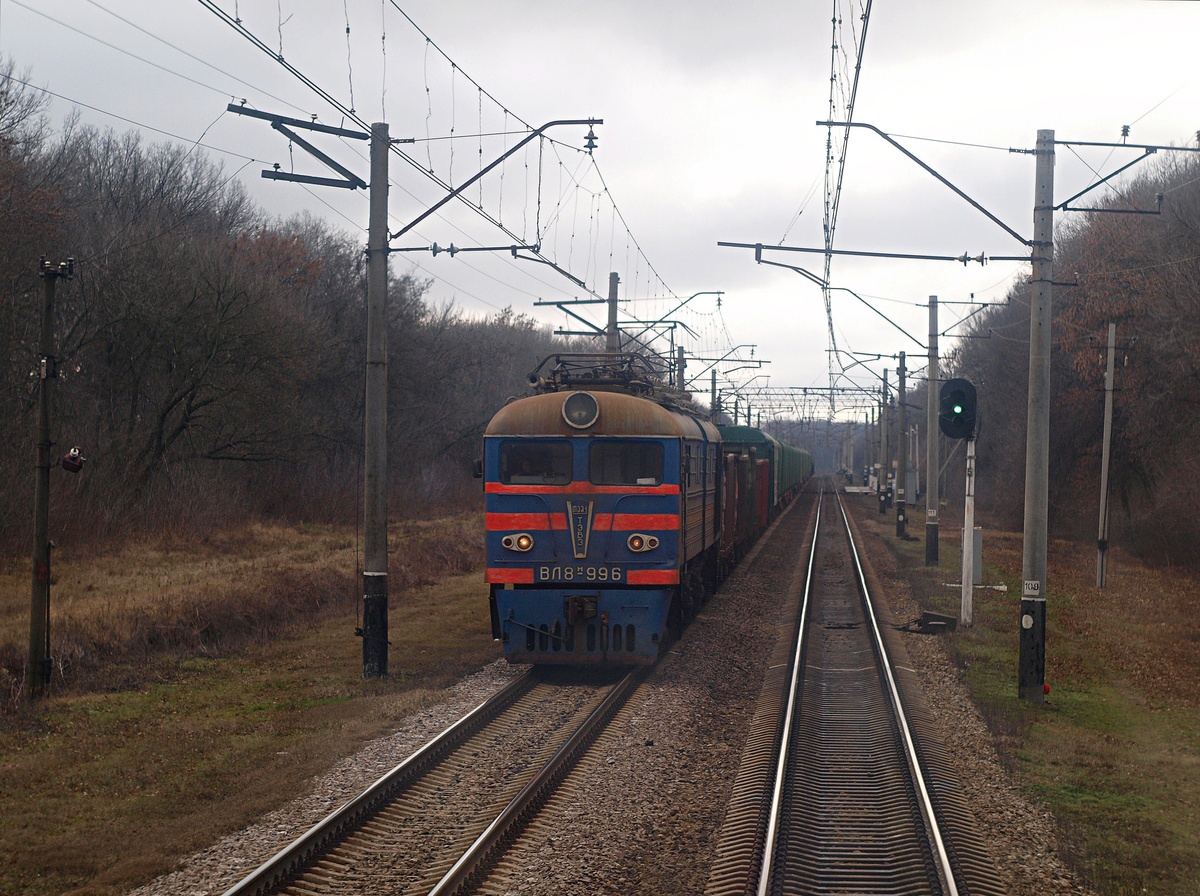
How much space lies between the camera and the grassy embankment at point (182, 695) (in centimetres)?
746

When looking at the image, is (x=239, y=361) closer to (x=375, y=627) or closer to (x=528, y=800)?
(x=375, y=627)

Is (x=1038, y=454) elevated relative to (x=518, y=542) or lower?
elevated

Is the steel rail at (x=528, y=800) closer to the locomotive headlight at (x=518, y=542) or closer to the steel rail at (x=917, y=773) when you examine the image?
the locomotive headlight at (x=518, y=542)

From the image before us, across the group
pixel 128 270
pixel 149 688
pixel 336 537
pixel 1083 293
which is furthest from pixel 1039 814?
pixel 1083 293

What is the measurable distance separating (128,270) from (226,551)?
26.9ft

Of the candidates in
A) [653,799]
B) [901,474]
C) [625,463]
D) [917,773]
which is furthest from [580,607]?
[901,474]

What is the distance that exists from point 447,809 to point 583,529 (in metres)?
5.16

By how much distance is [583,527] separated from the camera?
41.8ft

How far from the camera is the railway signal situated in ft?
47.3

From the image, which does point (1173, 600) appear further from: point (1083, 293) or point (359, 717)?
point (359, 717)

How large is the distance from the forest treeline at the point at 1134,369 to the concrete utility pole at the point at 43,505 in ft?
62.7

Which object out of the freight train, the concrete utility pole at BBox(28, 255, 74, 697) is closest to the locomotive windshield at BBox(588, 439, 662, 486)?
the freight train

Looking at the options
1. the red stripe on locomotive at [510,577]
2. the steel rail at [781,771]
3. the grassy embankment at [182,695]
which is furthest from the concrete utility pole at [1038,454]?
the grassy embankment at [182,695]

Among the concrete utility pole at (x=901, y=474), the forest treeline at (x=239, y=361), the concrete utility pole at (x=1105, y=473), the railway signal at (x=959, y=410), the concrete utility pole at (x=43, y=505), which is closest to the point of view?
the concrete utility pole at (x=43, y=505)
